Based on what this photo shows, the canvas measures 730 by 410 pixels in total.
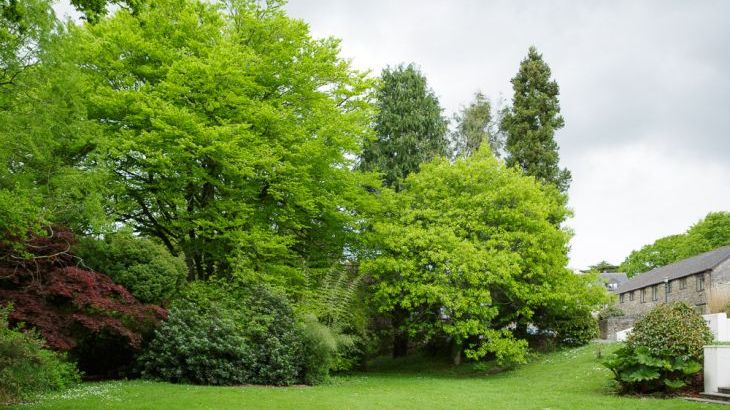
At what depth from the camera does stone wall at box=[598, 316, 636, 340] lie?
42.2 metres

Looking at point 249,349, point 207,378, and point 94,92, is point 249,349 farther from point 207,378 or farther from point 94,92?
point 94,92

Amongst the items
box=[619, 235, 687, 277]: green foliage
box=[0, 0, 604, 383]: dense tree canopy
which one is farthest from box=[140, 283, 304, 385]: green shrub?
box=[619, 235, 687, 277]: green foliage

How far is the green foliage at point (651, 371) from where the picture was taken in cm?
1517

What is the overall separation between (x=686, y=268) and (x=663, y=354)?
36.7 meters

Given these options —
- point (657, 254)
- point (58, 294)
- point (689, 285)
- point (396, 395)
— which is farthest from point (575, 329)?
point (657, 254)

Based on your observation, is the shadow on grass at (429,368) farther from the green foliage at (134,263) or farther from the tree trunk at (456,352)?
the green foliage at (134,263)

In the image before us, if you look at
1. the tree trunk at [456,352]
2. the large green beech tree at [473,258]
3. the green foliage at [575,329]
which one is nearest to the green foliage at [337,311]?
the large green beech tree at [473,258]

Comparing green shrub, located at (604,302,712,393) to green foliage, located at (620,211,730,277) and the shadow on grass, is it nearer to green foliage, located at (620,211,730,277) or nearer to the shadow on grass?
the shadow on grass

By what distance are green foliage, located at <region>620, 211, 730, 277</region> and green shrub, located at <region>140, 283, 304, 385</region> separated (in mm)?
56809

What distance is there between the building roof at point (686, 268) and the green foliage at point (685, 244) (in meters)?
12.3

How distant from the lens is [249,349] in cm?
1831

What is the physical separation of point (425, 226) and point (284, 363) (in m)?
9.54

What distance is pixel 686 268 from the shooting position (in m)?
47.9

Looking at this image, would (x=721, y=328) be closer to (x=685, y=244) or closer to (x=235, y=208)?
(x=235, y=208)
